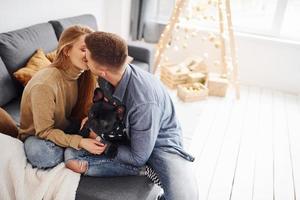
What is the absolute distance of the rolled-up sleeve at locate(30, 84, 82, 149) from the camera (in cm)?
130

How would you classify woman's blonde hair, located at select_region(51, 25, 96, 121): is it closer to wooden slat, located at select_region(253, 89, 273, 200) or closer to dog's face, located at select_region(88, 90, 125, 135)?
dog's face, located at select_region(88, 90, 125, 135)

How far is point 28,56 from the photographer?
Answer: 205 cm

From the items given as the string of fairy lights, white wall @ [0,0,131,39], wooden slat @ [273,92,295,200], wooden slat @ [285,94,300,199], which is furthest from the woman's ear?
the string of fairy lights

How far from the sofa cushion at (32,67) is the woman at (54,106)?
1.81 feet

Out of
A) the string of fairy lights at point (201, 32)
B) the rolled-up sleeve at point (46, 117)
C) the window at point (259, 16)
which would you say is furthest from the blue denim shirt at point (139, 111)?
the window at point (259, 16)

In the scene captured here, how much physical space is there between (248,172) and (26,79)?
165 cm

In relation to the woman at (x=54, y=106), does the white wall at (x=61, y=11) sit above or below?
above

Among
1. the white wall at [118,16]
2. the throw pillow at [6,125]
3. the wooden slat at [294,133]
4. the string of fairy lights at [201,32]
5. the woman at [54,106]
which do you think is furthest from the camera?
the white wall at [118,16]

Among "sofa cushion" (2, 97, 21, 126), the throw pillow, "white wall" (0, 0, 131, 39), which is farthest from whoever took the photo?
"white wall" (0, 0, 131, 39)

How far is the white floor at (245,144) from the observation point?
1965 mm

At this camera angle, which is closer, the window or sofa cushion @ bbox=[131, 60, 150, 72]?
sofa cushion @ bbox=[131, 60, 150, 72]

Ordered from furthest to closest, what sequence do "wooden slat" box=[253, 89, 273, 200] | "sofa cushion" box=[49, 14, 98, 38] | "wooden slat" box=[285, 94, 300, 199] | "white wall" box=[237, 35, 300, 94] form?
"white wall" box=[237, 35, 300, 94], "sofa cushion" box=[49, 14, 98, 38], "wooden slat" box=[285, 94, 300, 199], "wooden slat" box=[253, 89, 273, 200]

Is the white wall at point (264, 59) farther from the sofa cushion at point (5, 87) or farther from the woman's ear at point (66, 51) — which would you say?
the woman's ear at point (66, 51)

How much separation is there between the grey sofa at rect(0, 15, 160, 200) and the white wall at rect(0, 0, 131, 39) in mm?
168
